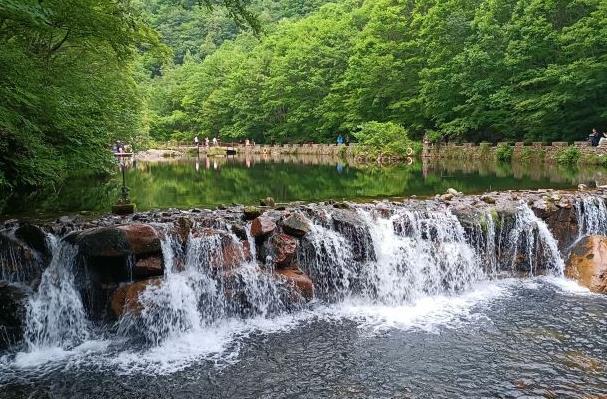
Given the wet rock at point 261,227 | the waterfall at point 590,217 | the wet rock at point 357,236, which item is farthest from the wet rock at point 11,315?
the waterfall at point 590,217

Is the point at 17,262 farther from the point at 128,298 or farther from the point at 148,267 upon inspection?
the point at 148,267

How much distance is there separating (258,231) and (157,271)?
2.05m

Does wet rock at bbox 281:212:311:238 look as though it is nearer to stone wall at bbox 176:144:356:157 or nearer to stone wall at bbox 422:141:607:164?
stone wall at bbox 422:141:607:164

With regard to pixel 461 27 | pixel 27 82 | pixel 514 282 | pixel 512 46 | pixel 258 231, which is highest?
pixel 461 27

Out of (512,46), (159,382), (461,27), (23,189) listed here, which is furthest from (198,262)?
(461,27)

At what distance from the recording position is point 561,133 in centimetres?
3150

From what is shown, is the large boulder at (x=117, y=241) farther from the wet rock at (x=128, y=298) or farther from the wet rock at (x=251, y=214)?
the wet rock at (x=251, y=214)

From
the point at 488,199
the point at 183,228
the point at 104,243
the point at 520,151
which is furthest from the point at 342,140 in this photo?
the point at 104,243

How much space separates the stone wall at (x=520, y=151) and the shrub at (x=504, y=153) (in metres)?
0.19

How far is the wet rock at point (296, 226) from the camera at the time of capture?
9.78 metres

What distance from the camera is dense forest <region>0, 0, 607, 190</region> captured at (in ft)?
36.0

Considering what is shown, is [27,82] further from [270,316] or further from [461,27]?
[461,27]

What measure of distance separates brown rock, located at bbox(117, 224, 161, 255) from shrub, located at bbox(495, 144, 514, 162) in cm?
2768

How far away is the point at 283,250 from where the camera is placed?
31.2 feet
